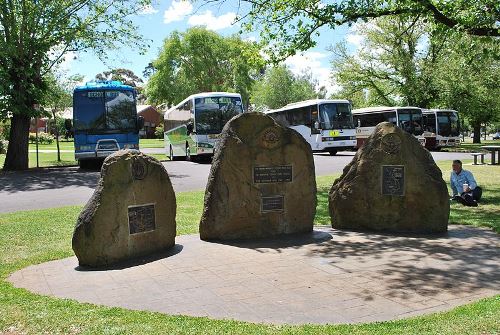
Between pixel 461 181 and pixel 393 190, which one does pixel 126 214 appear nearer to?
pixel 393 190

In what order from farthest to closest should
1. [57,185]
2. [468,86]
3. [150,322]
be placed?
[468,86], [57,185], [150,322]

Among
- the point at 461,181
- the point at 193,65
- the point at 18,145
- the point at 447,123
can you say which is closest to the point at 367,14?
the point at 461,181

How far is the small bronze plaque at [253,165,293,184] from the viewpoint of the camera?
319 inches

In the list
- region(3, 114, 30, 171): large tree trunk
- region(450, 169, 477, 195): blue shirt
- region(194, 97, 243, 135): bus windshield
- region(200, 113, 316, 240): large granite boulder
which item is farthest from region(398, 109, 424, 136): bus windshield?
region(200, 113, 316, 240): large granite boulder

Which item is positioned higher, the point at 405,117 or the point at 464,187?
the point at 405,117

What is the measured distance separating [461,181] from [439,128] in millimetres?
25620

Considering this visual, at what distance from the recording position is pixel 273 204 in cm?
815

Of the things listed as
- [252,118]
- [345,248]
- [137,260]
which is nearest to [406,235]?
[345,248]

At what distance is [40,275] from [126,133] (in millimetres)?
15045

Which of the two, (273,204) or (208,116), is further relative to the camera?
(208,116)

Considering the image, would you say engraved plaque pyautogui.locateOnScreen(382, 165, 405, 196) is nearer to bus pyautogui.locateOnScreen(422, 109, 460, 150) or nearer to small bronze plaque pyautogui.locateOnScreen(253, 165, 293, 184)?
small bronze plaque pyautogui.locateOnScreen(253, 165, 293, 184)

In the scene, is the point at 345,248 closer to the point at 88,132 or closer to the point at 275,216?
the point at 275,216

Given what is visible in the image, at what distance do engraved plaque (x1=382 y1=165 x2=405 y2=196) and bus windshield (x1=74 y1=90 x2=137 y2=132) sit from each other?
14.4 meters

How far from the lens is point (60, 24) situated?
68.5 ft
